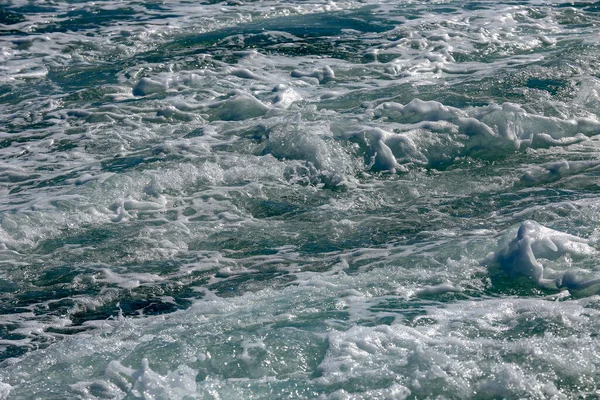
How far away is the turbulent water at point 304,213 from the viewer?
362 cm

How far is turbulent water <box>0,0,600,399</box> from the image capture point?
3617mm

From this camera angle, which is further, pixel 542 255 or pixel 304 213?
pixel 304 213

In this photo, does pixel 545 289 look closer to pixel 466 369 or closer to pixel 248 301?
pixel 466 369

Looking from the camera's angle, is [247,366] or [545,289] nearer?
[247,366]

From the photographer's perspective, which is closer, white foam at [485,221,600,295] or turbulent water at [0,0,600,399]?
turbulent water at [0,0,600,399]

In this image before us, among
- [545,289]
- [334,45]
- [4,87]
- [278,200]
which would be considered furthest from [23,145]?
[545,289]

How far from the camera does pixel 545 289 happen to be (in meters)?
4.32

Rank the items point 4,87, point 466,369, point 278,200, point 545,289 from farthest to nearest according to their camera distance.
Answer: point 4,87 → point 278,200 → point 545,289 → point 466,369

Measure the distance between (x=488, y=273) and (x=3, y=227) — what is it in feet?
11.5

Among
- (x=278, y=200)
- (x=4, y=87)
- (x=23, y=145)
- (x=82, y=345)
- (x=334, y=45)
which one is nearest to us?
(x=82, y=345)

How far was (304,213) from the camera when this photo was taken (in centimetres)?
568

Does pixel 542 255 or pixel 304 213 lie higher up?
pixel 542 255

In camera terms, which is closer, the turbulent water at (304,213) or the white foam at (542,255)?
the turbulent water at (304,213)

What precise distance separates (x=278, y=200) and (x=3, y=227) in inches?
82.2
